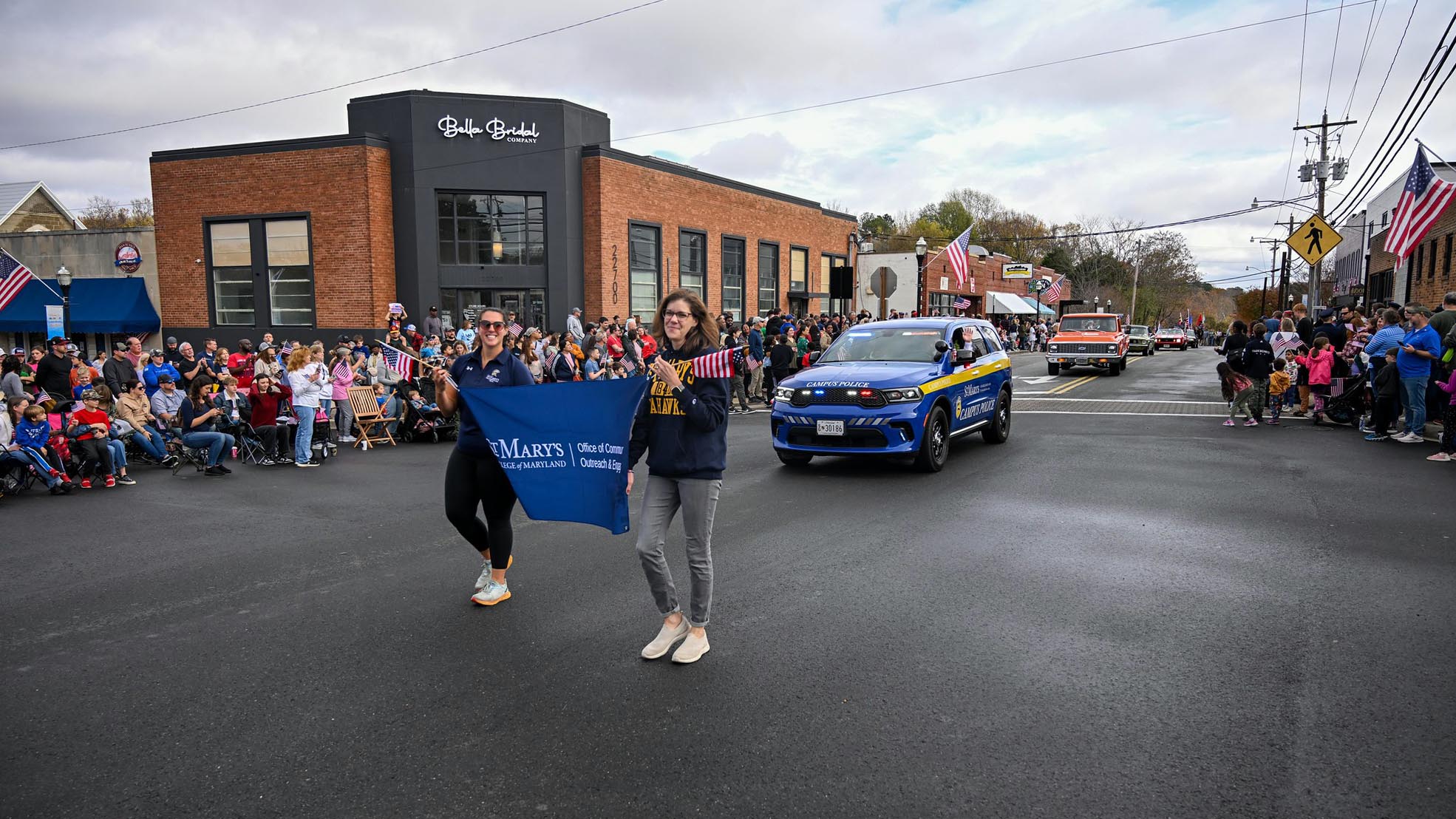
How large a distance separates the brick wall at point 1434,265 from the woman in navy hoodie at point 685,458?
27.6 meters

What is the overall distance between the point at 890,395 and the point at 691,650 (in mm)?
5618

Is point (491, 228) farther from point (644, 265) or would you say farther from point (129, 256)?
point (129, 256)

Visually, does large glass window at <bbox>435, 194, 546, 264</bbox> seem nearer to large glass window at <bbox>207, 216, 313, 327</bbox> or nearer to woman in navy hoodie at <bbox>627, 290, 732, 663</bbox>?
large glass window at <bbox>207, 216, 313, 327</bbox>

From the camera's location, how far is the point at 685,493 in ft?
14.7

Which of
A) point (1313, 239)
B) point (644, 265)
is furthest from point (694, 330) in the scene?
point (644, 265)

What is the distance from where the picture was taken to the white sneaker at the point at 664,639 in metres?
4.55

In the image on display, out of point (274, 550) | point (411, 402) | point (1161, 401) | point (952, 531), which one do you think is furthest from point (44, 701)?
point (1161, 401)

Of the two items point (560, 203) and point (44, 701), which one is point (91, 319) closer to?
point (560, 203)

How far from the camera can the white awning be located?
5853cm

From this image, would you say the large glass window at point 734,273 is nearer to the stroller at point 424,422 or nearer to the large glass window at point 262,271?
the large glass window at point 262,271

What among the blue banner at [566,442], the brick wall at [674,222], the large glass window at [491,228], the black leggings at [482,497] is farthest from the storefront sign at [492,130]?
the blue banner at [566,442]

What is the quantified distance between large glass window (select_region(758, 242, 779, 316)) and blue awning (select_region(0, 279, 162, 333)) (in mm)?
21352

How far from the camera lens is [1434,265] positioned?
2839 cm

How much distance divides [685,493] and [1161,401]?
674 inches
